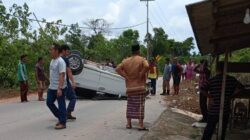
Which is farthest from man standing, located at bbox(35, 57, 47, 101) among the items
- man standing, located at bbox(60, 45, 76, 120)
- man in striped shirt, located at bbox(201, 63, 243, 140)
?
man in striped shirt, located at bbox(201, 63, 243, 140)

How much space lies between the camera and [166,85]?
2455 centimetres

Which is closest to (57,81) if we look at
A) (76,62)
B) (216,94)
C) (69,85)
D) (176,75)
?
(69,85)

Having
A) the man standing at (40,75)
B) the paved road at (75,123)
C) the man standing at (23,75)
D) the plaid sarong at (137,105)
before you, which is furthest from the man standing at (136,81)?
the man standing at (40,75)

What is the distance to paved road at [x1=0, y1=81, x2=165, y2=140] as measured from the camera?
34.7 feet

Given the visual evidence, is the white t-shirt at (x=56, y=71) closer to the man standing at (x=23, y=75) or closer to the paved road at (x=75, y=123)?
the paved road at (x=75, y=123)

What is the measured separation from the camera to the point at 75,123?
1263cm

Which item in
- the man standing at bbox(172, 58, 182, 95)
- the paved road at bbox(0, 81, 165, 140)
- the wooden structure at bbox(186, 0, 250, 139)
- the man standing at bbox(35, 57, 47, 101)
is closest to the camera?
the wooden structure at bbox(186, 0, 250, 139)

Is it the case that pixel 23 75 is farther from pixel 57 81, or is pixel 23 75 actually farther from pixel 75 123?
pixel 57 81

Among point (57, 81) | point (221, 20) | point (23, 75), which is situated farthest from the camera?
point (23, 75)

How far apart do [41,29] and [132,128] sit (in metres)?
21.6

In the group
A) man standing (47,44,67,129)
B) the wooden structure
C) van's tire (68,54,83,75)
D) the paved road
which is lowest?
the paved road

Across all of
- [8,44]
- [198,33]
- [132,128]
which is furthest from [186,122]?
[8,44]

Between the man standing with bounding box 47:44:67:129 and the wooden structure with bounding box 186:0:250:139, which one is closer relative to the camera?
the wooden structure with bounding box 186:0:250:139

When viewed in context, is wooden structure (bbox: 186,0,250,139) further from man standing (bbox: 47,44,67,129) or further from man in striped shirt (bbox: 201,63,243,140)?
man standing (bbox: 47,44,67,129)
